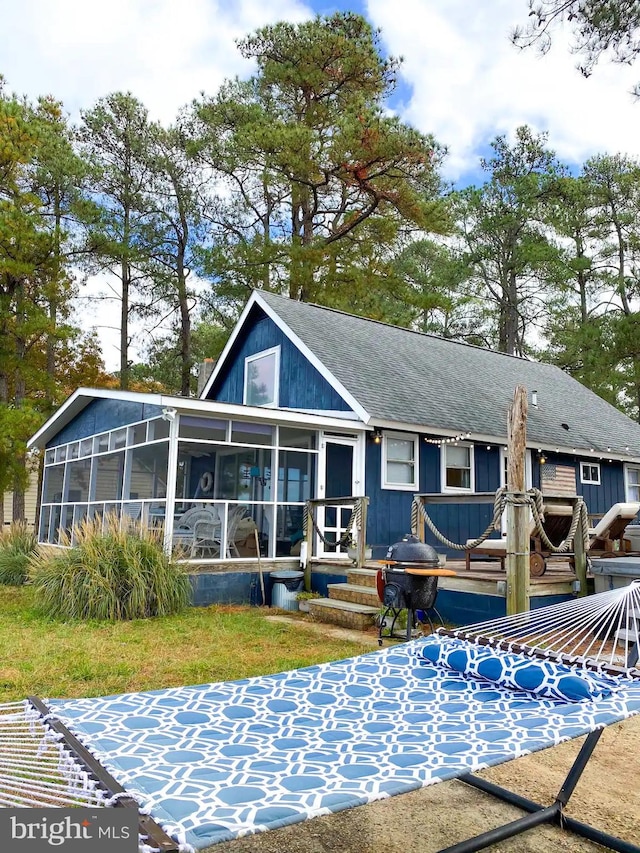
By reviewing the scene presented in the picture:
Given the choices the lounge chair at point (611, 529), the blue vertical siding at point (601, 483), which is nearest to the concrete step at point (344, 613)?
the lounge chair at point (611, 529)

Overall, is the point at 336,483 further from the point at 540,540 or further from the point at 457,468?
the point at 540,540

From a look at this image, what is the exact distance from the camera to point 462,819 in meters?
3.02

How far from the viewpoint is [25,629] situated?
291 inches

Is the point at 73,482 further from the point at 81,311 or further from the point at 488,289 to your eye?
the point at 488,289

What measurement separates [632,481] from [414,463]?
797cm

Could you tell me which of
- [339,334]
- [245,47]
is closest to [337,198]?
[245,47]

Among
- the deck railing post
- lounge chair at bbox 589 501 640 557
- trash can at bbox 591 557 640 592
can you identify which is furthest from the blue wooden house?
lounge chair at bbox 589 501 640 557

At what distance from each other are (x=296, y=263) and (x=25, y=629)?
1416 cm

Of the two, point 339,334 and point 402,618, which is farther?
point 339,334

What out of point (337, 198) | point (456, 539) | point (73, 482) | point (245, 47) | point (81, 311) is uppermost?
point (245, 47)

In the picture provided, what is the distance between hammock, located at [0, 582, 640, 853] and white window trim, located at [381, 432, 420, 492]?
7710 millimetres

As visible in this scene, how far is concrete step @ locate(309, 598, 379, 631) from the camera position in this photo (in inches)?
306

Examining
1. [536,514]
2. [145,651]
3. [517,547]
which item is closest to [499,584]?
[517,547]

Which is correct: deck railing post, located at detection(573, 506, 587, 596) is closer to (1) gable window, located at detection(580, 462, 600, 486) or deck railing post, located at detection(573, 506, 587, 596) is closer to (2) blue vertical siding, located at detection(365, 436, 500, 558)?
(2) blue vertical siding, located at detection(365, 436, 500, 558)
